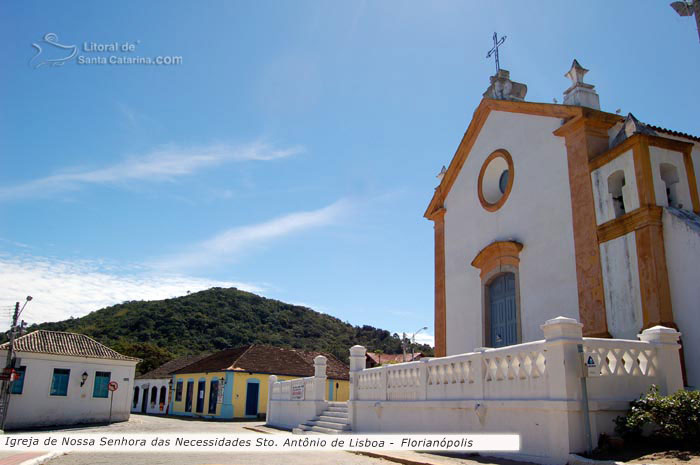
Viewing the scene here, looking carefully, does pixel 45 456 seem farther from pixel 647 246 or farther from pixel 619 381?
pixel 647 246

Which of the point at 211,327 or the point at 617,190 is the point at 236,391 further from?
the point at 211,327

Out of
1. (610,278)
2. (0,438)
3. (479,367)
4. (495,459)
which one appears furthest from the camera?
(0,438)

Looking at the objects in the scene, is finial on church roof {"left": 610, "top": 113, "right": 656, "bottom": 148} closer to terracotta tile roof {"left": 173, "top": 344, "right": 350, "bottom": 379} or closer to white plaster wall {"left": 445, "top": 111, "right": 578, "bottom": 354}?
white plaster wall {"left": 445, "top": 111, "right": 578, "bottom": 354}

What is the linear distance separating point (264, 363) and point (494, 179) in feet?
77.6

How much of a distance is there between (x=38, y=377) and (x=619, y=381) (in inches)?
1068

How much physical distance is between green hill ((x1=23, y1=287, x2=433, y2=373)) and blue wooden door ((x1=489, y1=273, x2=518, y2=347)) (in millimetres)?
44907

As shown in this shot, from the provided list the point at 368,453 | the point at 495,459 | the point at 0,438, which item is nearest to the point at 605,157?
the point at 495,459

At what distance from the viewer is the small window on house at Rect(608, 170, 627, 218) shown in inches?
459

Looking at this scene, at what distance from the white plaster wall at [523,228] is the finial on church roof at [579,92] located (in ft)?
2.17

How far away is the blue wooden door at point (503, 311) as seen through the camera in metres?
14.4

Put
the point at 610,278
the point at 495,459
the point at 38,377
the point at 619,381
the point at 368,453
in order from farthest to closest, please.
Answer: the point at 38,377, the point at 610,278, the point at 368,453, the point at 495,459, the point at 619,381

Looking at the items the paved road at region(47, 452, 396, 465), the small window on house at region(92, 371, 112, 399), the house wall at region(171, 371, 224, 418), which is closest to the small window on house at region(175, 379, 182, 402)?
the house wall at region(171, 371, 224, 418)

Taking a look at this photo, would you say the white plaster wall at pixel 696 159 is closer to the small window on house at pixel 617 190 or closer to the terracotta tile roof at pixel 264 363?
the small window on house at pixel 617 190

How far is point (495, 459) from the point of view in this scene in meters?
8.58
